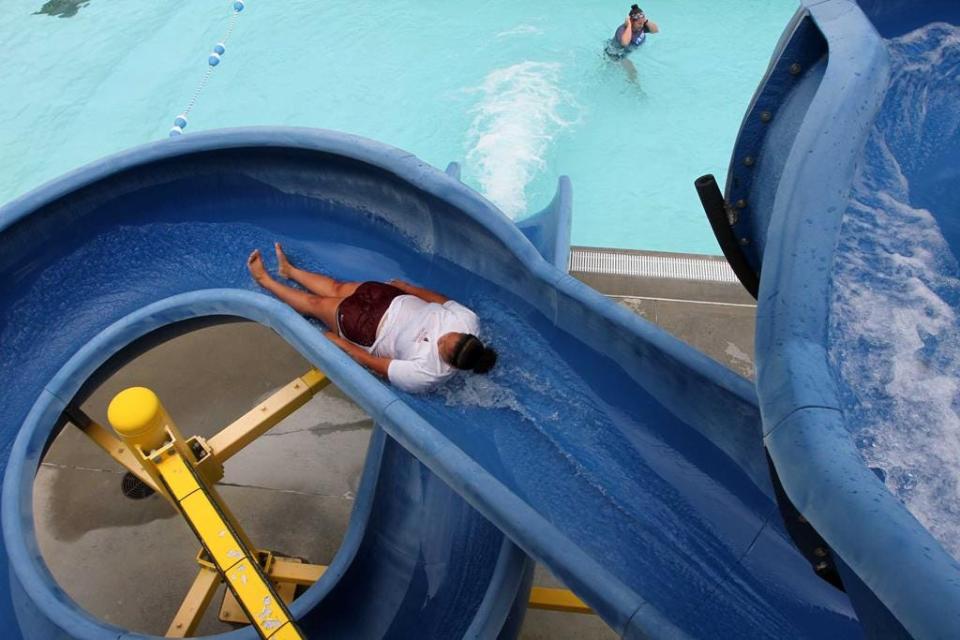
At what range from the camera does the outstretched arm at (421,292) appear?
9.93 ft

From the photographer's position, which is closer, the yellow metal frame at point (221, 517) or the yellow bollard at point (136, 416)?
the yellow metal frame at point (221, 517)

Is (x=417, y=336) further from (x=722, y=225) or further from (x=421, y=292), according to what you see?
(x=722, y=225)

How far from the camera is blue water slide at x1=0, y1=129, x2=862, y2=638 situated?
2174 millimetres

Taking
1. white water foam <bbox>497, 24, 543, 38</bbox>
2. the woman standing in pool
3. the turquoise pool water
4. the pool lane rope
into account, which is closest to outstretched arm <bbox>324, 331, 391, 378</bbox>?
the turquoise pool water

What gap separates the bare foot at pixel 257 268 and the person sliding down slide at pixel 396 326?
0.02m

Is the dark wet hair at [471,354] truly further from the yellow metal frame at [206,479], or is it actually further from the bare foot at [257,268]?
the bare foot at [257,268]

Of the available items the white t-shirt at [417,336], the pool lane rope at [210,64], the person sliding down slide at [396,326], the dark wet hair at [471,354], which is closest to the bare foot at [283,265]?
the person sliding down slide at [396,326]

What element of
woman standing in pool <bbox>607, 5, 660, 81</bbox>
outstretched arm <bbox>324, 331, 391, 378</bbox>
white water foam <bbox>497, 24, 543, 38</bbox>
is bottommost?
outstretched arm <bbox>324, 331, 391, 378</bbox>

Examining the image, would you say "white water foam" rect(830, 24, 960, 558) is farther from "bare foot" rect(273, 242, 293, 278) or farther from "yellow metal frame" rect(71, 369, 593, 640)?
"bare foot" rect(273, 242, 293, 278)

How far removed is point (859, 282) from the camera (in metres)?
1.68

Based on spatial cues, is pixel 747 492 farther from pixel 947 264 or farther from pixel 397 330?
pixel 397 330

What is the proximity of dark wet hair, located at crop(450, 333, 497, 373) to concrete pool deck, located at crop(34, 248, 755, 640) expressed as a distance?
136 centimetres

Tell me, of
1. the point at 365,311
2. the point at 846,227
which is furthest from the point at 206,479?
the point at 846,227

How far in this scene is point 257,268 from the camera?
131 inches
